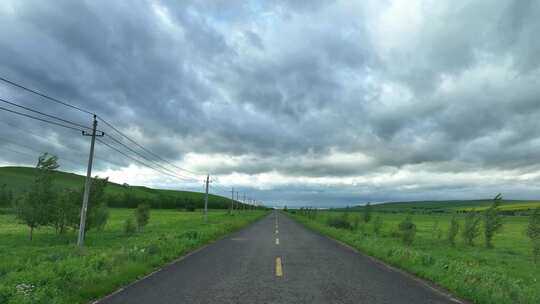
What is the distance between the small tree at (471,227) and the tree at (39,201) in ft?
111

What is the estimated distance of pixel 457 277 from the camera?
9.57 meters

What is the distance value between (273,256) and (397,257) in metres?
5.06

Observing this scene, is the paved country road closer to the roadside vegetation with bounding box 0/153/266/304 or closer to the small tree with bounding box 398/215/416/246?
the roadside vegetation with bounding box 0/153/266/304

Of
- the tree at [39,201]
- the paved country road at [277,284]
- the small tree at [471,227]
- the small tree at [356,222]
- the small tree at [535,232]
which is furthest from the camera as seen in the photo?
the small tree at [356,222]

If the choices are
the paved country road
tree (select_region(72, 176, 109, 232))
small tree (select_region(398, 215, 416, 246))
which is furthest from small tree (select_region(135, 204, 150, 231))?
small tree (select_region(398, 215, 416, 246))

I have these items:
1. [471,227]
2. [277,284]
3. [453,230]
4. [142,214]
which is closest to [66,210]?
[142,214]

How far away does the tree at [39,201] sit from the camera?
24188mm

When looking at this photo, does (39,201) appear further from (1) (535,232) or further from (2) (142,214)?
(1) (535,232)

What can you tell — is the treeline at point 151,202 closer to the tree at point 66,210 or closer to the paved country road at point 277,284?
the tree at point 66,210

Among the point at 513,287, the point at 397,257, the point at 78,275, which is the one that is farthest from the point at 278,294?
the point at 397,257

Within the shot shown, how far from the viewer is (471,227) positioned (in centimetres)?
2905

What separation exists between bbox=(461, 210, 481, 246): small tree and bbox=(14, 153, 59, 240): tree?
3374 cm

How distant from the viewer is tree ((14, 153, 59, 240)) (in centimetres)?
2419

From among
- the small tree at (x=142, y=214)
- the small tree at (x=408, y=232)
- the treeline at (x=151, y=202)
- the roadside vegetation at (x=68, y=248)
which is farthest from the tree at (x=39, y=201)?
the treeline at (x=151, y=202)
